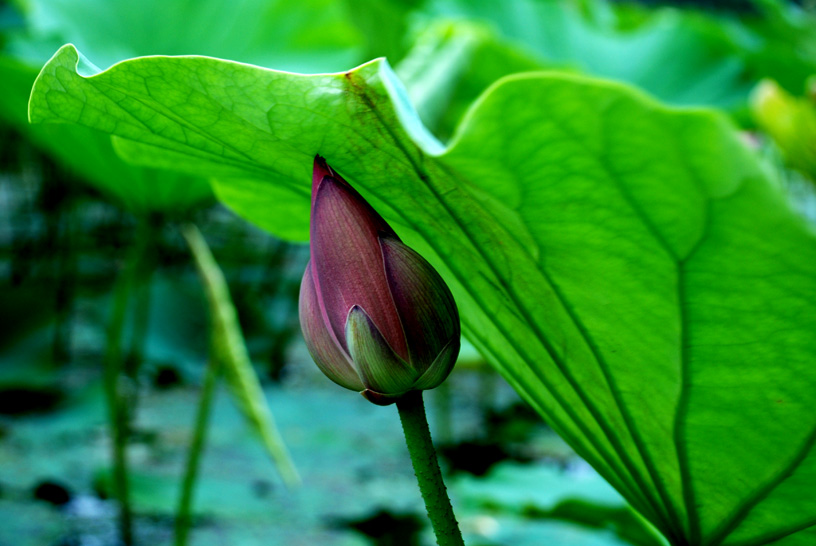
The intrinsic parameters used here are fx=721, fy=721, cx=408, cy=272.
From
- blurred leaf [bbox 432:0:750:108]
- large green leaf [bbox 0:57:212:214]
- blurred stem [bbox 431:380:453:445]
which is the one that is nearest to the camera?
large green leaf [bbox 0:57:212:214]

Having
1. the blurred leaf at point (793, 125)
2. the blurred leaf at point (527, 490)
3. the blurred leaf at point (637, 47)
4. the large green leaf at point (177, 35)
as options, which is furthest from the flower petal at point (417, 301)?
the blurred leaf at point (637, 47)

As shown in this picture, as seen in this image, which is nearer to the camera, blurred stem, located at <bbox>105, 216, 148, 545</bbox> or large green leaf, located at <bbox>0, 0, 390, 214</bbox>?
blurred stem, located at <bbox>105, 216, 148, 545</bbox>

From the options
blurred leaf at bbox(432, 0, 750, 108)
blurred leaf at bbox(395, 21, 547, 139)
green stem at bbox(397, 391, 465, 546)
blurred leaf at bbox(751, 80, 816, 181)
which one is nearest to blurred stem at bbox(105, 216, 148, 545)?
blurred leaf at bbox(395, 21, 547, 139)

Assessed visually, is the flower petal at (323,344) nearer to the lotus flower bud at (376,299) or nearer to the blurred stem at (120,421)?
the lotus flower bud at (376,299)

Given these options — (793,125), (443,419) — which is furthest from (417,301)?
(443,419)

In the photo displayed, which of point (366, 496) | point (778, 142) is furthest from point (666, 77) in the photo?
point (366, 496)

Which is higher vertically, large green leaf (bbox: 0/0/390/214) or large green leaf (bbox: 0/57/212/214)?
large green leaf (bbox: 0/0/390/214)

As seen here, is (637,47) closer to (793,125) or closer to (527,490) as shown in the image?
(793,125)

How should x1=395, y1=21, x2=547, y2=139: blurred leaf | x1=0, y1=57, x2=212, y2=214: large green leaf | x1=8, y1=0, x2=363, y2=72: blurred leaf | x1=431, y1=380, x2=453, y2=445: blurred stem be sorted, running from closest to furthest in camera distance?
x1=0, y1=57, x2=212, y2=214: large green leaf
x1=395, y1=21, x2=547, y2=139: blurred leaf
x1=8, y1=0, x2=363, y2=72: blurred leaf
x1=431, y1=380, x2=453, y2=445: blurred stem

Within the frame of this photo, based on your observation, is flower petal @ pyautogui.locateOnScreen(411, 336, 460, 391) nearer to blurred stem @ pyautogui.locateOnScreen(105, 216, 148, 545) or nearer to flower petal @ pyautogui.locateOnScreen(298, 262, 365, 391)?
flower petal @ pyautogui.locateOnScreen(298, 262, 365, 391)
